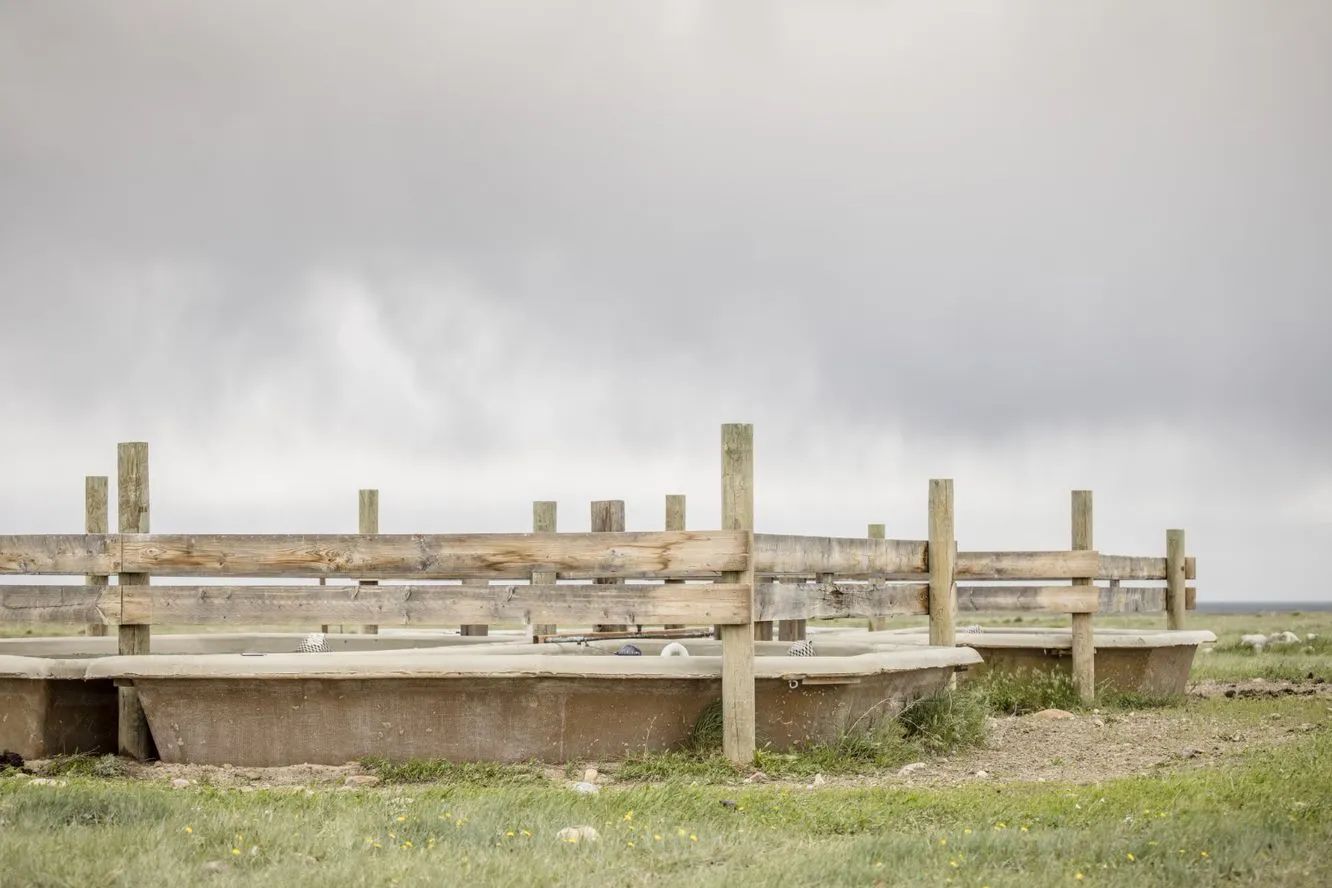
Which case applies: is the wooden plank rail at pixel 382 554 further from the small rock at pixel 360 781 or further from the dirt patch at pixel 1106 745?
the dirt patch at pixel 1106 745

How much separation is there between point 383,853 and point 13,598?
17.0 ft

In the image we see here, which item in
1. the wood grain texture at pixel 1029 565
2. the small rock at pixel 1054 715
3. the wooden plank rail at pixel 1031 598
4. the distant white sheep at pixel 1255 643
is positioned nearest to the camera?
the small rock at pixel 1054 715

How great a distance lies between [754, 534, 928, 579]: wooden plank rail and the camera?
350 inches

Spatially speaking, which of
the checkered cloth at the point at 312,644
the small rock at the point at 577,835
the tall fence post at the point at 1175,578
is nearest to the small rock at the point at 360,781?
the small rock at the point at 577,835

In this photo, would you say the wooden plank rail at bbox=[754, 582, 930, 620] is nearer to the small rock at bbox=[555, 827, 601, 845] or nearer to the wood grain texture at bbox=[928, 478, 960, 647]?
the wood grain texture at bbox=[928, 478, 960, 647]

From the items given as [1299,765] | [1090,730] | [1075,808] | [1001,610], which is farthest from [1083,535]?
[1075,808]

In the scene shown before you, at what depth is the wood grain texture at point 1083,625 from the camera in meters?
13.0

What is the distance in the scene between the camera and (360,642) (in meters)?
13.2

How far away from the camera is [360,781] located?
323 inches

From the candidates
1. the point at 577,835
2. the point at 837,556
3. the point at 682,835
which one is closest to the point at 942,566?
the point at 837,556

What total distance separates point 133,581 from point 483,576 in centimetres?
241

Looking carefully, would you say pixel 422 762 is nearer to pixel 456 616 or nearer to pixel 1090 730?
pixel 456 616

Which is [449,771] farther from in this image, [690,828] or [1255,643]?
[1255,643]

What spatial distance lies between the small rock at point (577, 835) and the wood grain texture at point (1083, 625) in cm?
801
